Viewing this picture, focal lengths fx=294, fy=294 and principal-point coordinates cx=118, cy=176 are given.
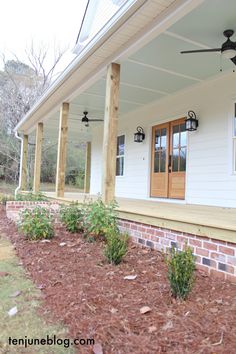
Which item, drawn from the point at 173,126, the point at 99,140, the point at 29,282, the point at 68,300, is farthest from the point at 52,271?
the point at 99,140

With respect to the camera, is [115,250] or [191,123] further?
[191,123]

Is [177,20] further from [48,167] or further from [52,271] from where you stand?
[48,167]

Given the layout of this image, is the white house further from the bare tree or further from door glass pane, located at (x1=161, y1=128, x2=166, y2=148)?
the bare tree

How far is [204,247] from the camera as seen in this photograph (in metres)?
2.92

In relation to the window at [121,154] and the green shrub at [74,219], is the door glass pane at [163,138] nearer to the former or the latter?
the window at [121,154]

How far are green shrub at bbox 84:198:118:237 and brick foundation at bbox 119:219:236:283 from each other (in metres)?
0.57

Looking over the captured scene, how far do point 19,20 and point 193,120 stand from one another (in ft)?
69.4

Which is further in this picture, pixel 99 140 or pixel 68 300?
pixel 99 140

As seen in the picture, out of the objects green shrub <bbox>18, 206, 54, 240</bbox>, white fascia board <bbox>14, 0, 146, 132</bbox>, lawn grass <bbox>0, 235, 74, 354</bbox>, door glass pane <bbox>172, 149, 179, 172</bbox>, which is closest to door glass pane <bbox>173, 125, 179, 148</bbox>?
door glass pane <bbox>172, 149, 179, 172</bbox>

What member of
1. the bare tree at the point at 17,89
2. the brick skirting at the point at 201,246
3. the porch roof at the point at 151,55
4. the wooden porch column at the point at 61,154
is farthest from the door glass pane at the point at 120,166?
the bare tree at the point at 17,89

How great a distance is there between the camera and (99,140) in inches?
423

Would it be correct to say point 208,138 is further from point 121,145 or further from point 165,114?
point 121,145

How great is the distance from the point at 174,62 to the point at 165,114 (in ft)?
6.88

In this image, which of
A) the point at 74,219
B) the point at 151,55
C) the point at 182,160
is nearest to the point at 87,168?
the point at 182,160
